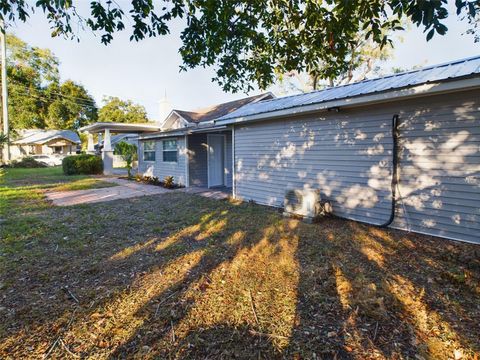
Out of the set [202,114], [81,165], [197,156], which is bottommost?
[81,165]

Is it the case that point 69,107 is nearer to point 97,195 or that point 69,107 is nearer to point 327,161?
point 97,195

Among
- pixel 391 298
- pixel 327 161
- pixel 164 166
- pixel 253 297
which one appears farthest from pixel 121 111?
pixel 391 298

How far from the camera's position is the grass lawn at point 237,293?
228 cm

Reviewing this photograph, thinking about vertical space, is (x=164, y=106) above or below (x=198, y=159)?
above

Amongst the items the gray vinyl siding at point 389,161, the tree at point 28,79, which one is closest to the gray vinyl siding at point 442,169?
the gray vinyl siding at point 389,161

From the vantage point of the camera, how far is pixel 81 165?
17.4 m

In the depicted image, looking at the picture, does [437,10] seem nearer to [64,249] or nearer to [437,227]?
[437,227]

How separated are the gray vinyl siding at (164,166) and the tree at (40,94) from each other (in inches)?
1195

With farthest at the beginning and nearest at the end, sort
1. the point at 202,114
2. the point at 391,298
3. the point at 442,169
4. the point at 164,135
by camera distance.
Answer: the point at 202,114 < the point at 164,135 < the point at 442,169 < the point at 391,298

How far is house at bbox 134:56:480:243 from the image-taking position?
4461 millimetres

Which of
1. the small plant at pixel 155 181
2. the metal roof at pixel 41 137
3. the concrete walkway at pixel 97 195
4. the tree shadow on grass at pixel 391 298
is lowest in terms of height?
the tree shadow on grass at pixel 391 298

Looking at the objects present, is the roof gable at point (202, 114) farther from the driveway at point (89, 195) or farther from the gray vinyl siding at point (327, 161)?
the gray vinyl siding at point (327, 161)

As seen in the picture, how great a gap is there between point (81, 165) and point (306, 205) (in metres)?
16.4

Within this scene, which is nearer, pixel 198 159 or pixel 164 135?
pixel 198 159
